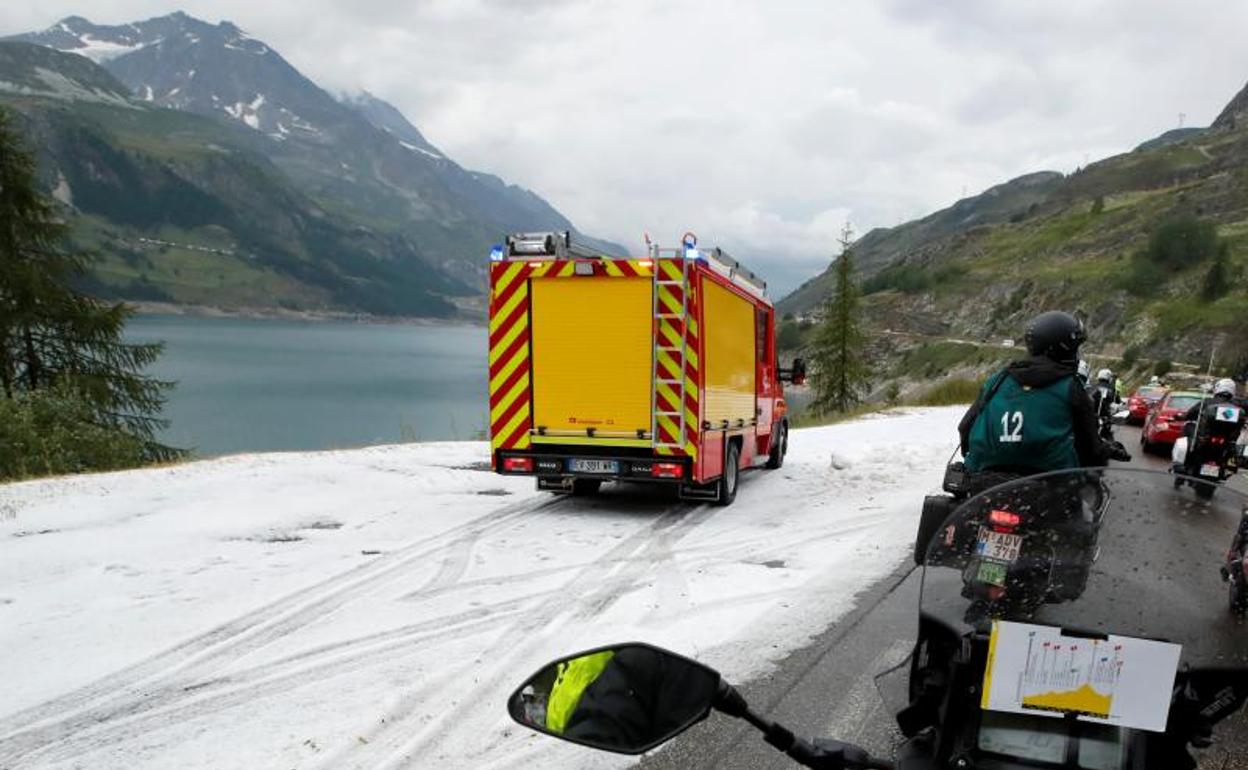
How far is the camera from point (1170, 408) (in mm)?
18750

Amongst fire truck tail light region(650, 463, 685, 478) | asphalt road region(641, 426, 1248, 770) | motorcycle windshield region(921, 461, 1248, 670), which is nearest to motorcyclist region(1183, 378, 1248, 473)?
asphalt road region(641, 426, 1248, 770)

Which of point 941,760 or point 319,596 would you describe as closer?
point 941,760

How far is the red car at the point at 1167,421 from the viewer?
1811 cm

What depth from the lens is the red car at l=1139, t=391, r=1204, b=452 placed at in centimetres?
1811

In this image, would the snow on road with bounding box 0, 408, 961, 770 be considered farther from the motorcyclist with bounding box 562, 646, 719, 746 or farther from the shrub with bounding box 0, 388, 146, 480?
the shrub with bounding box 0, 388, 146, 480

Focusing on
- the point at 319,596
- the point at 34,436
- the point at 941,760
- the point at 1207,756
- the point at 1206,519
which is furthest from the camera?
the point at 34,436

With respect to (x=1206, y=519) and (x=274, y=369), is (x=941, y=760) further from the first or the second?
(x=274, y=369)

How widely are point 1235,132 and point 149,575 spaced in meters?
208

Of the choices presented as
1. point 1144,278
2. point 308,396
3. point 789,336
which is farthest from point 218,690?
point 789,336

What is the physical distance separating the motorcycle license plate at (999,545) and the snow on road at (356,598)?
2.11 meters

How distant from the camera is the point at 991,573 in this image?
2.42m

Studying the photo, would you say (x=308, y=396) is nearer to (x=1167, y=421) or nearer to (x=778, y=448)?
(x=778, y=448)

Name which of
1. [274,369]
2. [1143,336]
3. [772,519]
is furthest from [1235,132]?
[772,519]

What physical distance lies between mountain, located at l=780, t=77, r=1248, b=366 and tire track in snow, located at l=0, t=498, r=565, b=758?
47467mm
